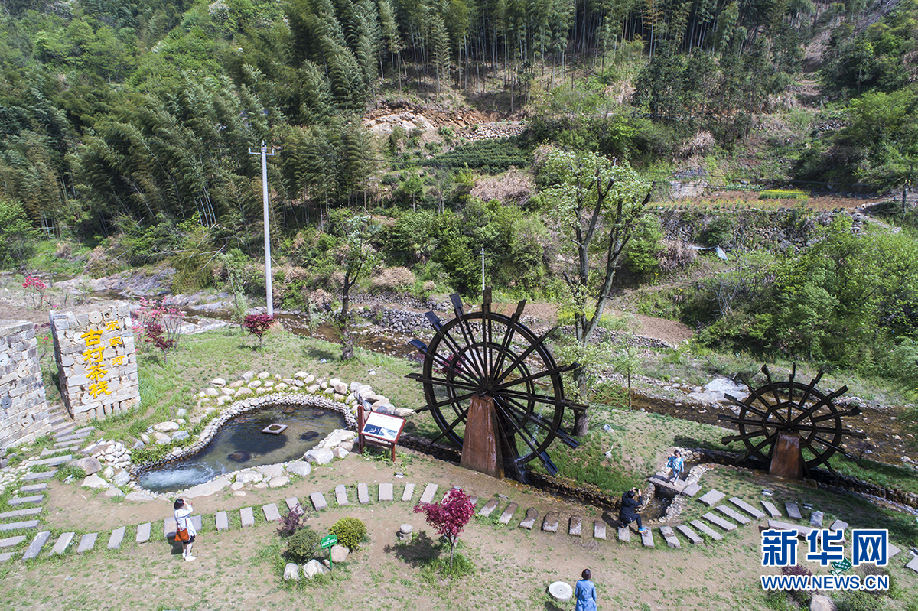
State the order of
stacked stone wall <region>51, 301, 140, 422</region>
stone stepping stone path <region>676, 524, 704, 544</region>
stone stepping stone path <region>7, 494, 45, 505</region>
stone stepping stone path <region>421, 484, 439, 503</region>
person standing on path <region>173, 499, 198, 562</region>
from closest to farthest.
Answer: person standing on path <region>173, 499, 198, 562</region> < stone stepping stone path <region>676, 524, 704, 544</region> < stone stepping stone path <region>7, 494, 45, 505</region> < stone stepping stone path <region>421, 484, 439, 503</region> < stacked stone wall <region>51, 301, 140, 422</region>

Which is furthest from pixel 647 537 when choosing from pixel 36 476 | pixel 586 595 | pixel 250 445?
pixel 36 476

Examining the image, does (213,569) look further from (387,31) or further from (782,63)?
(782,63)

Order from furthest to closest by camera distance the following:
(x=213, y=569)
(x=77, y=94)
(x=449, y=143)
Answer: (x=77, y=94)
(x=449, y=143)
(x=213, y=569)

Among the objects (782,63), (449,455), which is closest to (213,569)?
(449,455)

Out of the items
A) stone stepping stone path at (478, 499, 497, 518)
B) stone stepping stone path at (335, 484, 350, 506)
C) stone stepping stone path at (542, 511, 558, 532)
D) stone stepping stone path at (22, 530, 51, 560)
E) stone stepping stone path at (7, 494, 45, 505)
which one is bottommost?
stone stepping stone path at (542, 511, 558, 532)

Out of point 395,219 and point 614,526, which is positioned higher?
point 395,219

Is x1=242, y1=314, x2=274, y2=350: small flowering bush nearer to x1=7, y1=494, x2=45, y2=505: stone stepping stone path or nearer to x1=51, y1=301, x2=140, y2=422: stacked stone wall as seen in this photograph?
x1=51, y1=301, x2=140, y2=422: stacked stone wall

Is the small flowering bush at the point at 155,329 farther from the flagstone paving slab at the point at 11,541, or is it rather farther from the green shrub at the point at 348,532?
the green shrub at the point at 348,532

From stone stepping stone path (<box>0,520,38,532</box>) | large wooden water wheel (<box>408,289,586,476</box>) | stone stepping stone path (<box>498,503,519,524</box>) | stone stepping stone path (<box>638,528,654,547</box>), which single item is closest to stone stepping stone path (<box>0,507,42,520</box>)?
stone stepping stone path (<box>0,520,38,532</box>)
